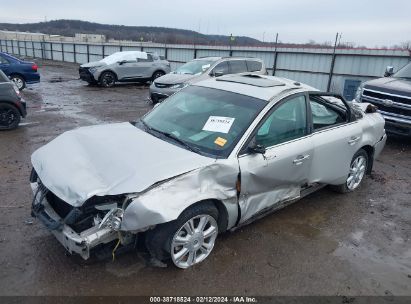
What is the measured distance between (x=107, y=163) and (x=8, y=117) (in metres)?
6.35

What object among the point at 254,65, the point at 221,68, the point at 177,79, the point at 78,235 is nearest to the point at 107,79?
the point at 177,79

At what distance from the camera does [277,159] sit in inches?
149

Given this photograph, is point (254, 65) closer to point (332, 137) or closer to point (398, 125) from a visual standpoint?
point (398, 125)

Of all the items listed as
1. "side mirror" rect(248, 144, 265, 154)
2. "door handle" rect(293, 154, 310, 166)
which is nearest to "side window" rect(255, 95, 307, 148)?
"side mirror" rect(248, 144, 265, 154)

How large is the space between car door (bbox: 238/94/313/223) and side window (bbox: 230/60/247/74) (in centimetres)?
862

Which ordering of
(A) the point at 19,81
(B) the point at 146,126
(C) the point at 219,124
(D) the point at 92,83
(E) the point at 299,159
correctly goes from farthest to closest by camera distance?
1. (D) the point at 92,83
2. (A) the point at 19,81
3. (B) the point at 146,126
4. (E) the point at 299,159
5. (C) the point at 219,124

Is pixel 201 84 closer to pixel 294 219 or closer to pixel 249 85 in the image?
pixel 249 85

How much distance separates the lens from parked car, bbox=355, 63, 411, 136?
24.5 ft

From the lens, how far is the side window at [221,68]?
488 inches

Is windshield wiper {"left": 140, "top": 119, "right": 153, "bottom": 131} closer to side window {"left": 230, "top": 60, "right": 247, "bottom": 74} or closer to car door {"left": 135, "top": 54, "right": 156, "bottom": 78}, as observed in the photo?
side window {"left": 230, "top": 60, "right": 247, "bottom": 74}

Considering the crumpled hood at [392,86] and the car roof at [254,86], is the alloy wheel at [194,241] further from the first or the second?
the crumpled hood at [392,86]

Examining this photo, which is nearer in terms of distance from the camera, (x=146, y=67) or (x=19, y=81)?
(x=19, y=81)

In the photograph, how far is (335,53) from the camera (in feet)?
46.8

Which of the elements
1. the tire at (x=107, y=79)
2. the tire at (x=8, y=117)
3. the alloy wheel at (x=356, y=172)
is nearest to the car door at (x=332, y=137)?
the alloy wheel at (x=356, y=172)
